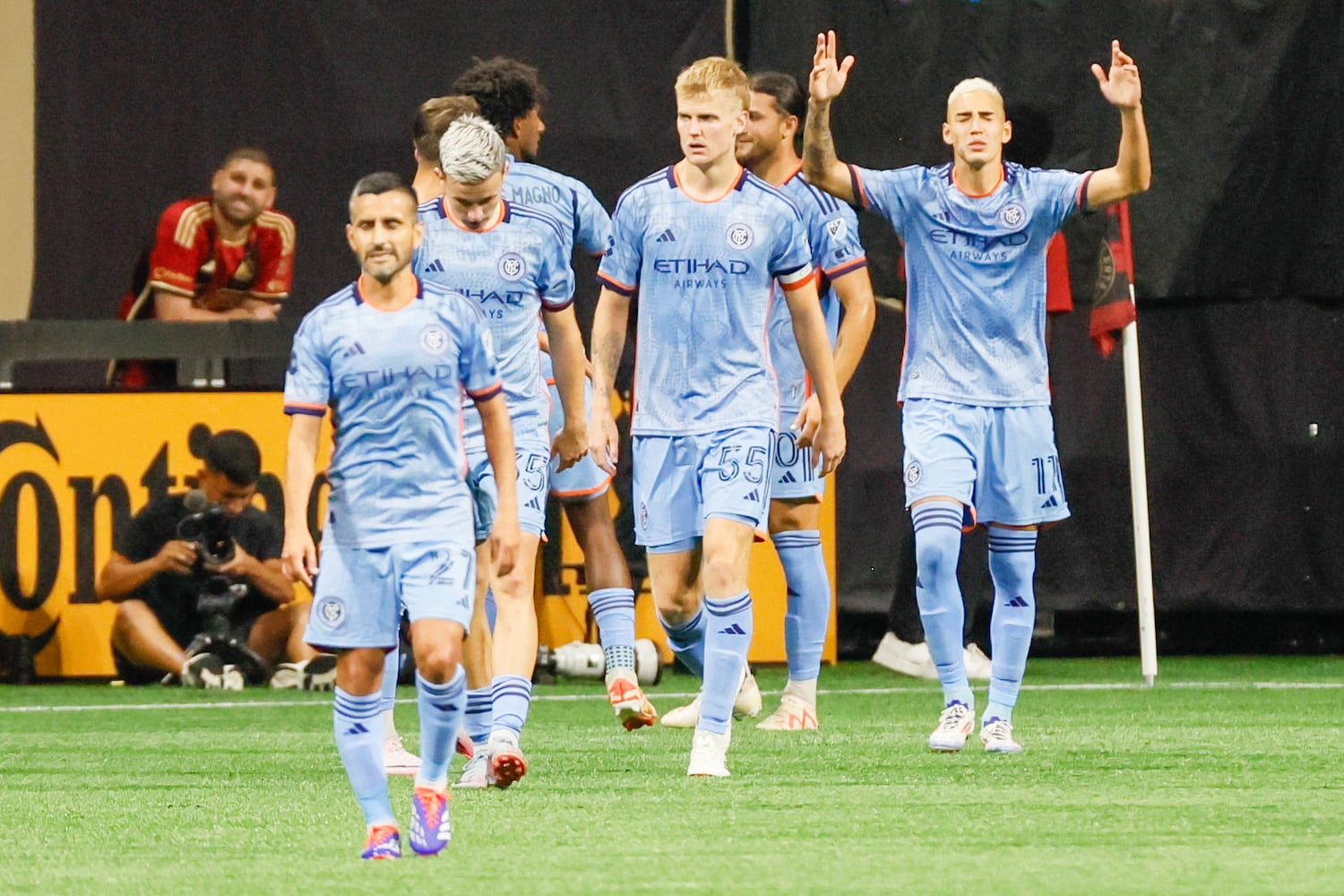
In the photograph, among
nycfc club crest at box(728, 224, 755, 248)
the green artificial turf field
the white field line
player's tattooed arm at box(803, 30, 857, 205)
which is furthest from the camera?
the white field line

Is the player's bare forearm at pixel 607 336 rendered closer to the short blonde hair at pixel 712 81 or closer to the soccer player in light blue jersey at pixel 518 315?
the soccer player in light blue jersey at pixel 518 315

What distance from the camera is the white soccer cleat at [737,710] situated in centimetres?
906

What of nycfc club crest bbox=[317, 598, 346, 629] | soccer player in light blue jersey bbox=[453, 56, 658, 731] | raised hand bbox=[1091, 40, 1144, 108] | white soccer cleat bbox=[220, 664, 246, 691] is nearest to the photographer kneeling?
white soccer cleat bbox=[220, 664, 246, 691]

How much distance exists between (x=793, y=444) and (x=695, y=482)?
178 cm

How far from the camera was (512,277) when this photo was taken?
7.51 metres

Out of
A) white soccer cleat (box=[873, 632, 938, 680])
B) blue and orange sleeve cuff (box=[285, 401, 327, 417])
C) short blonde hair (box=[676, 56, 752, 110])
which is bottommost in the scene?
white soccer cleat (box=[873, 632, 938, 680])

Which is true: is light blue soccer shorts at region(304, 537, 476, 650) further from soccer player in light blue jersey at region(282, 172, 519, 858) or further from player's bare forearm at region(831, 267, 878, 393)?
player's bare forearm at region(831, 267, 878, 393)

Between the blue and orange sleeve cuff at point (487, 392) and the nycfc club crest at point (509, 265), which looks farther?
the nycfc club crest at point (509, 265)

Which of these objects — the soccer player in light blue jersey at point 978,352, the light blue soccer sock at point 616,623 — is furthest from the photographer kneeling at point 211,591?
the soccer player in light blue jersey at point 978,352

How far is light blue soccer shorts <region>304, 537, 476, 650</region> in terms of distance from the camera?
18.5 ft

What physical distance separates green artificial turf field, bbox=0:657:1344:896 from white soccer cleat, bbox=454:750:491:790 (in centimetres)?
12

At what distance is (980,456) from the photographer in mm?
8211

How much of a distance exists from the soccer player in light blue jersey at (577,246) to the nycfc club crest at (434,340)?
1.75 metres

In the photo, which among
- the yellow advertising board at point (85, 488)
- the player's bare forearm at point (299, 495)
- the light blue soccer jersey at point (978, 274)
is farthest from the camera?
the yellow advertising board at point (85, 488)
